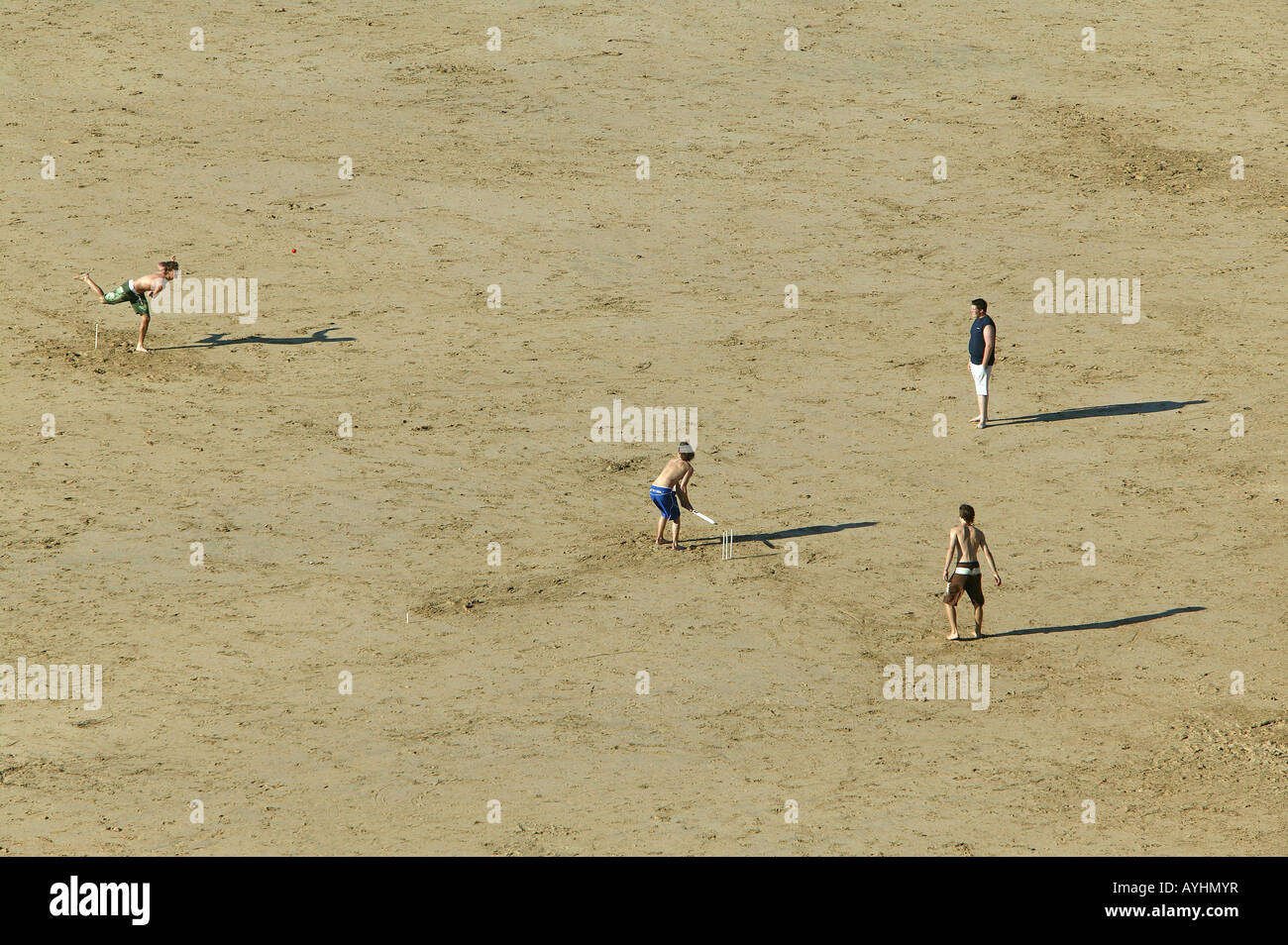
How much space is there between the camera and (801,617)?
20.4m

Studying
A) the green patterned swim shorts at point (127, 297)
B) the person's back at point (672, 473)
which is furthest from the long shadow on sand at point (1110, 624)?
the green patterned swim shorts at point (127, 297)

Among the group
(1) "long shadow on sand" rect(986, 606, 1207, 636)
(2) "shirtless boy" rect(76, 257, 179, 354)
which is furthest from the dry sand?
(2) "shirtless boy" rect(76, 257, 179, 354)

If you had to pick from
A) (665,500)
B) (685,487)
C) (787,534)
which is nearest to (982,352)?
(787,534)

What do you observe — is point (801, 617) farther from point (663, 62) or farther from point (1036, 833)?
point (663, 62)

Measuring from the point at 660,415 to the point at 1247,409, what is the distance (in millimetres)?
9706

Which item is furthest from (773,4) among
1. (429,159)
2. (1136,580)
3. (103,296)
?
(1136,580)

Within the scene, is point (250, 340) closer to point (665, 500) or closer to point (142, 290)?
point (142, 290)

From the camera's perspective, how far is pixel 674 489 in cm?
2180

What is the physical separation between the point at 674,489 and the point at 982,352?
6.54 m

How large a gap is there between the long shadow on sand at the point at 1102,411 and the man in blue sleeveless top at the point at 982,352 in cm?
60

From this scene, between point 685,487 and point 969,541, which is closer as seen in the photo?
point 969,541

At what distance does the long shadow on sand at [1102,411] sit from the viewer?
84.5 ft

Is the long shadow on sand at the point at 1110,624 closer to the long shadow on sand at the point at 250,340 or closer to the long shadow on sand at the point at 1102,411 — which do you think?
the long shadow on sand at the point at 1102,411

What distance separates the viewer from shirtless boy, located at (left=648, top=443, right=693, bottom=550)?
856 inches
